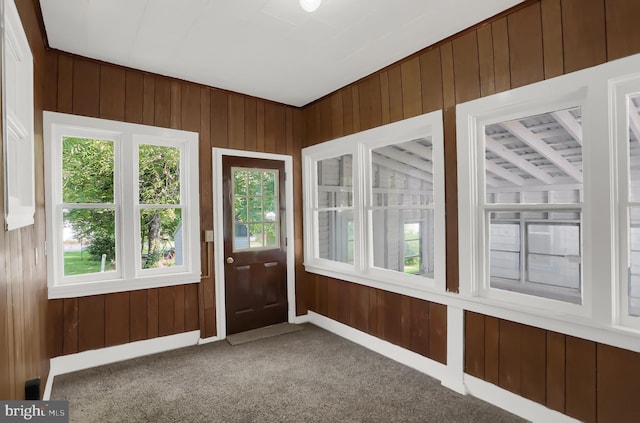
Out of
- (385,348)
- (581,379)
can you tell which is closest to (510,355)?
(581,379)

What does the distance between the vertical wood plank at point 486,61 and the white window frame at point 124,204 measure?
8.96ft

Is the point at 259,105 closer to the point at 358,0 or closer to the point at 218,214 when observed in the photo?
the point at 218,214

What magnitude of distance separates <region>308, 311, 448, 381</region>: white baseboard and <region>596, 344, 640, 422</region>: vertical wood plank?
1.00 metres

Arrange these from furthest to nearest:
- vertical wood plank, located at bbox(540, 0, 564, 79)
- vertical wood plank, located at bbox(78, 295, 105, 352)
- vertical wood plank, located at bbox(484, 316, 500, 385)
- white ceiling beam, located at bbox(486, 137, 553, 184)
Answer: vertical wood plank, located at bbox(78, 295, 105, 352) → white ceiling beam, located at bbox(486, 137, 553, 184) → vertical wood plank, located at bbox(484, 316, 500, 385) → vertical wood plank, located at bbox(540, 0, 564, 79)

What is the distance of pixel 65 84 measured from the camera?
285 centimetres

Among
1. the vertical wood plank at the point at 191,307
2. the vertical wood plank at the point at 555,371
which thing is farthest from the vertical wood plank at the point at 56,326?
the vertical wood plank at the point at 555,371

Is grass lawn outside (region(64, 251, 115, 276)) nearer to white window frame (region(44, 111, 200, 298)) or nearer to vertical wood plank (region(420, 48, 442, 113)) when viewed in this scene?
white window frame (region(44, 111, 200, 298))

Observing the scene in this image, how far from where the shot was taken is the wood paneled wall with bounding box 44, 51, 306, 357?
2.86 meters

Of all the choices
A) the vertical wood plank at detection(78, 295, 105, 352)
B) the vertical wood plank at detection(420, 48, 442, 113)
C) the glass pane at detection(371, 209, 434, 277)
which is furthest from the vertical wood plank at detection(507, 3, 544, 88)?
the vertical wood plank at detection(78, 295, 105, 352)

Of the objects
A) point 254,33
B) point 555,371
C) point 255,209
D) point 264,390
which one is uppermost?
point 254,33

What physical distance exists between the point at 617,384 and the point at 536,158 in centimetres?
179

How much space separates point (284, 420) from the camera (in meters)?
2.19

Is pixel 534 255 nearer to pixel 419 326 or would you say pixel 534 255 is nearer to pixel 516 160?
pixel 516 160

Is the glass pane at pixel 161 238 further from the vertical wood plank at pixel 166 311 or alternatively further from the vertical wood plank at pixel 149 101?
the vertical wood plank at pixel 149 101
